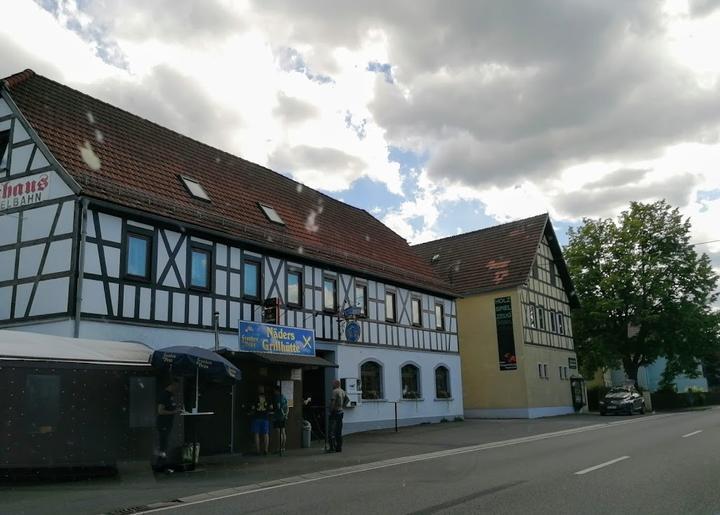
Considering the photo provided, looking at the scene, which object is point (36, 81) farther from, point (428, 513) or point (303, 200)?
point (428, 513)

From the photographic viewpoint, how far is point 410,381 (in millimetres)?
28359

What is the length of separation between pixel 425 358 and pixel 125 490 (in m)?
19.6

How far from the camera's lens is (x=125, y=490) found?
→ 1092 centimetres

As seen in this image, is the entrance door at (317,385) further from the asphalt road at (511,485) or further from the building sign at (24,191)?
the building sign at (24,191)

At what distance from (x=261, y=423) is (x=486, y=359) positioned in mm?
20621

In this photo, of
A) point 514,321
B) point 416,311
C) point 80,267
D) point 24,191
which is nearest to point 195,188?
point 24,191

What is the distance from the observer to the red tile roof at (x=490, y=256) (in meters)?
36.0

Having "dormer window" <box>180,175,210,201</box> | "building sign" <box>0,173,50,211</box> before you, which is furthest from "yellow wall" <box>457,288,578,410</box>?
"building sign" <box>0,173,50,211</box>

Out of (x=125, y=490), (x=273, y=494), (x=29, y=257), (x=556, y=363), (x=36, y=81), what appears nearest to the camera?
(x=273, y=494)

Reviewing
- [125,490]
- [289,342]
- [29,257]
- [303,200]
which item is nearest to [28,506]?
[125,490]

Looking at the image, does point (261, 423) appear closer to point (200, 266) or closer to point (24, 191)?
point (200, 266)

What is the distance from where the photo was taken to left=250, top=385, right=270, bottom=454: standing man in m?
17.2

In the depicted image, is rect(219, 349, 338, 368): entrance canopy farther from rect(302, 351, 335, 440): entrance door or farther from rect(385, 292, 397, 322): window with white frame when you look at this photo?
rect(385, 292, 397, 322): window with white frame

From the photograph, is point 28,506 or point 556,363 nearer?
point 28,506
